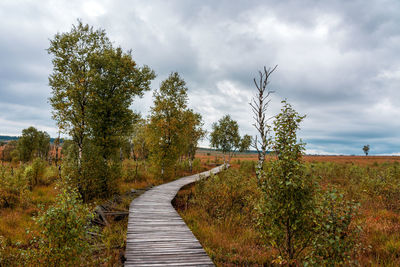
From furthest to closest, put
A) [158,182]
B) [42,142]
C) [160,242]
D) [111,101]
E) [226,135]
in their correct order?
1. [42,142]
2. [226,135]
3. [158,182]
4. [111,101]
5. [160,242]

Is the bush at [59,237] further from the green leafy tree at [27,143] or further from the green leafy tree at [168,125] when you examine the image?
the green leafy tree at [27,143]

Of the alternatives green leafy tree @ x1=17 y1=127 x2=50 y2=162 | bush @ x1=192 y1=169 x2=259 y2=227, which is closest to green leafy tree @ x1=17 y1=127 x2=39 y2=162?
green leafy tree @ x1=17 y1=127 x2=50 y2=162

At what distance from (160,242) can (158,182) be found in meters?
14.0

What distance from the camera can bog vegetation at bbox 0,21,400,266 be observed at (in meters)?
4.10

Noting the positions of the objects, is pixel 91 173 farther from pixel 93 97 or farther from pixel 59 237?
pixel 59 237

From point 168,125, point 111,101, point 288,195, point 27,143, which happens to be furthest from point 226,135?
point 27,143

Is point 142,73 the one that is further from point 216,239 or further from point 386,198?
point 386,198

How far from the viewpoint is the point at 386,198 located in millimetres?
12430

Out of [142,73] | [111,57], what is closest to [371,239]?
[142,73]

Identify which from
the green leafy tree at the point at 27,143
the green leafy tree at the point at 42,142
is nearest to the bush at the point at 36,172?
the green leafy tree at the point at 27,143

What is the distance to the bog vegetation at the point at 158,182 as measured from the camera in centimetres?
410

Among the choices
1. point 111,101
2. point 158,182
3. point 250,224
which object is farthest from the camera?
point 158,182

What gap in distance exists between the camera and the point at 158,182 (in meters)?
19.8

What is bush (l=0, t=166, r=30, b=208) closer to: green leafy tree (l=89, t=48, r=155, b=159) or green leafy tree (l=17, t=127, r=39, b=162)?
green leafy tree (l=89, t=48, r=155, b=159)
